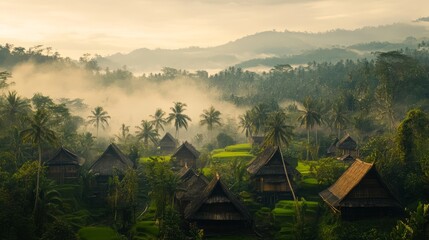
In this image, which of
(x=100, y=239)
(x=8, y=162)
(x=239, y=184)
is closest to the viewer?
(x=100, y=239)

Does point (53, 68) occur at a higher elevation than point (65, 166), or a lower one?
higher

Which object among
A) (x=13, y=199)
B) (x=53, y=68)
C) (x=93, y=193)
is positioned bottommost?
(x=93, y=193)

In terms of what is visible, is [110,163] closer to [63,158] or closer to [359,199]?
[63,158]

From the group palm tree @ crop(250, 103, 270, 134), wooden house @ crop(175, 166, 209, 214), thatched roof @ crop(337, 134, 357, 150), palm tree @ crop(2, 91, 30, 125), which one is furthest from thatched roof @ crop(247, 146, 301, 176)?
palm tree @ crop(250, 103, 270, 134)

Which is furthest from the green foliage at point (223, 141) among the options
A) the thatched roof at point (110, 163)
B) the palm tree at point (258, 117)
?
the thatched roof at point (110, 163)

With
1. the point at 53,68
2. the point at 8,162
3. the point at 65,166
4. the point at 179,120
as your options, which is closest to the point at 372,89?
the point at 179,120

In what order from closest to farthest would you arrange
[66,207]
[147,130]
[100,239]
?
[100,239], [66,207], [147,130]

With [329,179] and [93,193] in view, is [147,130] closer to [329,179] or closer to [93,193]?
[93,193]

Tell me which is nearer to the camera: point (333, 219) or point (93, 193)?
point (333, 219)
